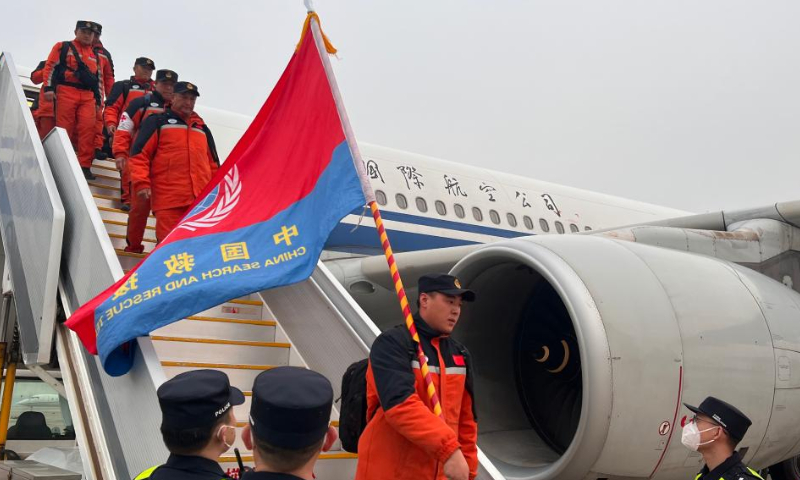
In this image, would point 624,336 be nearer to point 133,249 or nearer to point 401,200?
point 133,249

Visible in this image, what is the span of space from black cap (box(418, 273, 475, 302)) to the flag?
64 cm

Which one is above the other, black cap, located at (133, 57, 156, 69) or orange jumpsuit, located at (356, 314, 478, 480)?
black cap, located at (133, 57, 156, 69)

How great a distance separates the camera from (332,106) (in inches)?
142

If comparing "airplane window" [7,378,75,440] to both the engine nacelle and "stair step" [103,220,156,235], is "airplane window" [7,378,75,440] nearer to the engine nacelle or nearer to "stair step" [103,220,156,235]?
"stair step" [103,220,156,235]

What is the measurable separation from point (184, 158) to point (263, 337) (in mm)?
1345

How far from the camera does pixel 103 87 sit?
6.67 meters

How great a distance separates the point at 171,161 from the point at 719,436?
3417 mm

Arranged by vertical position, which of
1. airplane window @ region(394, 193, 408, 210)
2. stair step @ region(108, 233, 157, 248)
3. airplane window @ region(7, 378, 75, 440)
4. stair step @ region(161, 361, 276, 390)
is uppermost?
stair step @ region(108, 233, 157, 248)

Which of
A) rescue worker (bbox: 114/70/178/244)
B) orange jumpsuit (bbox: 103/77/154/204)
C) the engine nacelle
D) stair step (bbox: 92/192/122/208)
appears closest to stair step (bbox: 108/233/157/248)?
rescue worker (bbox: 114/70/178/244)

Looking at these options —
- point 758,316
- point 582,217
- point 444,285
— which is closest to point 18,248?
point 444,285

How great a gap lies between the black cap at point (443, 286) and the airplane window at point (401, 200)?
596 centimetres

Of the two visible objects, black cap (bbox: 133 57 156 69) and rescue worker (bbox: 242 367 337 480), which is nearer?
rescue worker (bbox: 242 367 337 480)

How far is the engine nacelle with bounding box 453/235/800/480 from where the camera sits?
154 inches

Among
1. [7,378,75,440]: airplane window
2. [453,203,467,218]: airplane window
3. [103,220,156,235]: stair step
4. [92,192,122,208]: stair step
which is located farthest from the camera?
[453,203,467,218]: airplane window
